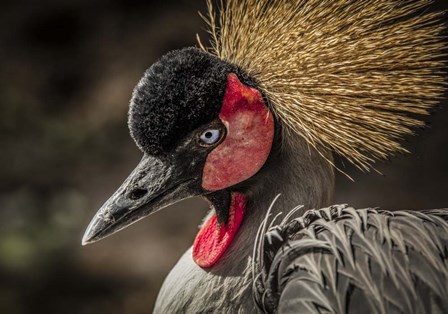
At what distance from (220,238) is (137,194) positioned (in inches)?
8.3

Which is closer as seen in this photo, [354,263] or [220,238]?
[354,263]

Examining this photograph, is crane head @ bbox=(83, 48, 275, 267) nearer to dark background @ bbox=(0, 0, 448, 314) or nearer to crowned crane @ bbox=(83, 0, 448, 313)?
crowned crane @ bbox=(83, 0, 448, 313)

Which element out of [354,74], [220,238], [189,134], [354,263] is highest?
[189,134]

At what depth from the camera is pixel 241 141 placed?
151 centimetres

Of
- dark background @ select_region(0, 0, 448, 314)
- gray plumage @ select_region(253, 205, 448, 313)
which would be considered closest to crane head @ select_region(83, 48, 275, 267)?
gray plumage @ select_region(253, 205, 448, 313)

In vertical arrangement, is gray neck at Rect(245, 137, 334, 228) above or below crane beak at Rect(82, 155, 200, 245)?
below

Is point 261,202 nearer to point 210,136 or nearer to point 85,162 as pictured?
point 210,136

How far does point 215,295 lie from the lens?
1.50m

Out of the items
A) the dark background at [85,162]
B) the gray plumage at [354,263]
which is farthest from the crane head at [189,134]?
the dark background at [85,162]

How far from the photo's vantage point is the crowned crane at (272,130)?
4.71 ft

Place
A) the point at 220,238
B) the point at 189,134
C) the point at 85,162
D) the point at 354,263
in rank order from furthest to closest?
1. the point at 85,162
2. the point at 220,238
3. the point at 189,134
4. the point at 354,263

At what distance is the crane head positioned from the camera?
144cm

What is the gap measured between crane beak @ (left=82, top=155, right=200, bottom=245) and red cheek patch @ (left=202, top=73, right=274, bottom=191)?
6cm

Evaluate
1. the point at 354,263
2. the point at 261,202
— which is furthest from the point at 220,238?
the point at 354,263
